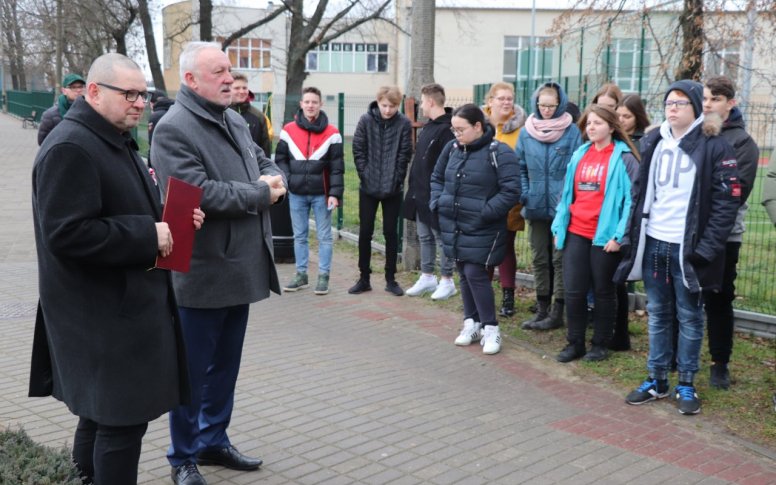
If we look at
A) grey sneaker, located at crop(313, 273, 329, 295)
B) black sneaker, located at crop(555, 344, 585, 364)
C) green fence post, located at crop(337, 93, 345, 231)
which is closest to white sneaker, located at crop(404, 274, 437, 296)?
grey sneaker, located at crop(313, 273, 329, 295)

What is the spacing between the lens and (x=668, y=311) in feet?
18.6

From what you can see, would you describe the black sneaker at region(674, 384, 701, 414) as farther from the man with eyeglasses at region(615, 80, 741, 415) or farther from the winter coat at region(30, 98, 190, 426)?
the winter coat at region(30, 98, 190, 426)

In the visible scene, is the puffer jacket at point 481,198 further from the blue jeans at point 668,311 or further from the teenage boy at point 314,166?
the teenage boy at point 314,166

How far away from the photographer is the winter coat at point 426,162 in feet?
27.2

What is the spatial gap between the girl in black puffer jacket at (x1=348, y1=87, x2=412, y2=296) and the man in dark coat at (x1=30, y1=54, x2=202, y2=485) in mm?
5345

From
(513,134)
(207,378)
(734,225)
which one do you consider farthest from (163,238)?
(513,134)

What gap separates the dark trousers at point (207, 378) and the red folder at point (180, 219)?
69 centimetres

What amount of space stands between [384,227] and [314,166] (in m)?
0.97

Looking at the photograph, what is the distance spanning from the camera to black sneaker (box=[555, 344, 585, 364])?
6578 millimetres

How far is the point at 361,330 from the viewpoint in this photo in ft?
24.7

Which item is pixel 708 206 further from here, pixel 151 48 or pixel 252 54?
pixel 252 54

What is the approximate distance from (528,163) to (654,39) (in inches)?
104

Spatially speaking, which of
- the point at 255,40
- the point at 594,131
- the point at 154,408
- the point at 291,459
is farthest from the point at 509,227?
the point at 255,40

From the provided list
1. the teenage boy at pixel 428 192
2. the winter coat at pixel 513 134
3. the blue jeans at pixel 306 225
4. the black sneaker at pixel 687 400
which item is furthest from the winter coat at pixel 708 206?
the blue jeans at pixel 306 225
